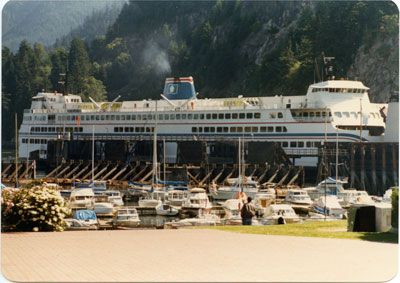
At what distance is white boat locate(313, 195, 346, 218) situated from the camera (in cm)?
3703

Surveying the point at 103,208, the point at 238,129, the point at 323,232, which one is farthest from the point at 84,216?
the point at 238,129

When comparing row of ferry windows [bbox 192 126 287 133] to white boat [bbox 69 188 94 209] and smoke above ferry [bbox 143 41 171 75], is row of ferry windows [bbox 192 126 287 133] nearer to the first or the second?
white boat [bbox 69 188 94 209]

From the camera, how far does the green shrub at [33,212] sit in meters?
18.8

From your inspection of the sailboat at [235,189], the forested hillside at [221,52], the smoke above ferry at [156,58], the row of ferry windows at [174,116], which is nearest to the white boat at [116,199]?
the sailboat at [235,189]

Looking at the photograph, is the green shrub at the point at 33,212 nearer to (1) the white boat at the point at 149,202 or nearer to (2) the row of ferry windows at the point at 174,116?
(1) the white boat at the point at 149,202

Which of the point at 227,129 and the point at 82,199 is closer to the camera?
the point at 82,199

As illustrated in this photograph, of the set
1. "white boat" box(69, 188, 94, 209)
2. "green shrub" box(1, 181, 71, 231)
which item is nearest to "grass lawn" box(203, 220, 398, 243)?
"green shrub" box(1, 181, 71, 231)

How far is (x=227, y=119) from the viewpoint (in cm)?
6247

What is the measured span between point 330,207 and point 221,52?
3564 inches

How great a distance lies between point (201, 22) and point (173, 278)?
5538 inches

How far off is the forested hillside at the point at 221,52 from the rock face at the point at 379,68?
0.45 feet

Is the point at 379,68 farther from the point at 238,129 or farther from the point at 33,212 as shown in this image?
the point at 33,212

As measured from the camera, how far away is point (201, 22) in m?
150

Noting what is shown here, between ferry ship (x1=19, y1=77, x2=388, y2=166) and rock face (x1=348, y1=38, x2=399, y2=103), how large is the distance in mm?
18089
